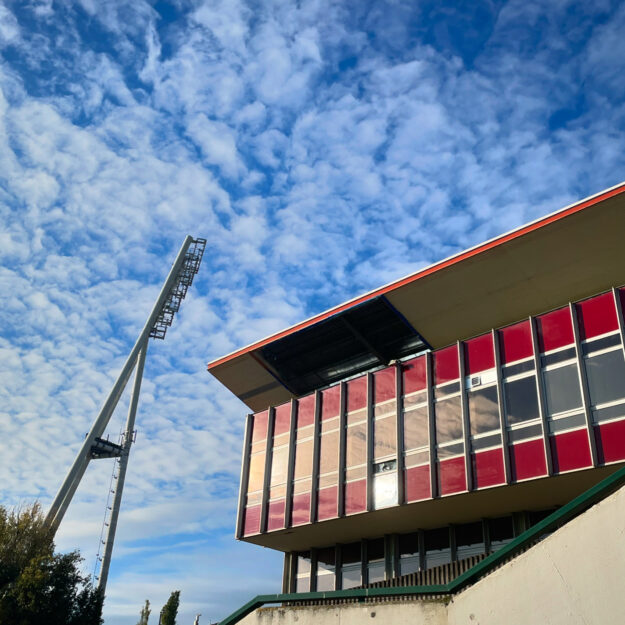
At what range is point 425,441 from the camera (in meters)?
22.4

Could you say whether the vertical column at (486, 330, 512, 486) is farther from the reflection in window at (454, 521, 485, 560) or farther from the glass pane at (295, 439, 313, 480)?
the glass pane at (295, 439, 313, 480)

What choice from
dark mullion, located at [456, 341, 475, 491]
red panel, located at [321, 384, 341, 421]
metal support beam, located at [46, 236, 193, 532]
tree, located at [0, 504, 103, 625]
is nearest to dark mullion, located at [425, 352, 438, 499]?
dark mullion, located at [456, 341, 475, 491]

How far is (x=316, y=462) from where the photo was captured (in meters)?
25.5

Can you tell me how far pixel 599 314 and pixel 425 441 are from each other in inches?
278

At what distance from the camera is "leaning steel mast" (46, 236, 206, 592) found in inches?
1585

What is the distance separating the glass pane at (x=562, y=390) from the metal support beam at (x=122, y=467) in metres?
30.0

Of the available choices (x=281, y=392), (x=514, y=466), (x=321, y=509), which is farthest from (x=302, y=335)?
(x=514, y=466)

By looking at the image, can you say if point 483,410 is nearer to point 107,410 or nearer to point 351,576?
point 351,576

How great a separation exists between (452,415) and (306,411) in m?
7.13

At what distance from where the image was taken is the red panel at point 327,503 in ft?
78.7

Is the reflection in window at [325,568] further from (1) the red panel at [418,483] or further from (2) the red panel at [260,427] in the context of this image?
(1) the red panel at [418,483]

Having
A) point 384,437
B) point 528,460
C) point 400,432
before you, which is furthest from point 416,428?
point 528,460

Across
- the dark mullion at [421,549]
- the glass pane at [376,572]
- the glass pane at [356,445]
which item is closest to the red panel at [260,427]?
the glass pane at [356,445]

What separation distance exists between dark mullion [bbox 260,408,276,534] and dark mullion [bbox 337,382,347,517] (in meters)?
3.82
